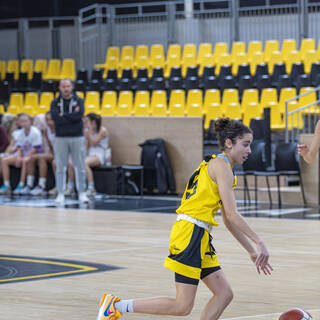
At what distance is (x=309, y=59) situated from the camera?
56.9 feet

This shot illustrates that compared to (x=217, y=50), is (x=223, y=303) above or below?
below

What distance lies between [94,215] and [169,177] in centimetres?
270

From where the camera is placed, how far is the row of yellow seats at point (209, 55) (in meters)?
18.0

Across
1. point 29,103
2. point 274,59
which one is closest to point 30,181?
point 29,103

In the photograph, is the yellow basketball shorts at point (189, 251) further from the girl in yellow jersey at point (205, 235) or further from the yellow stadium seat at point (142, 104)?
the yellow stadium seat at point (142, 104)

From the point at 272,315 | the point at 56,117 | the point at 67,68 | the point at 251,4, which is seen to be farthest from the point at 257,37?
the point at 272,315

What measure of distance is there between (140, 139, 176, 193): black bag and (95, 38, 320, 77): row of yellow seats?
5.13m

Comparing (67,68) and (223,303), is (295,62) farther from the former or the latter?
(223,303)

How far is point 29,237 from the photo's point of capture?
919cm

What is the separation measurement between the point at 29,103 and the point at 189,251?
14623mm

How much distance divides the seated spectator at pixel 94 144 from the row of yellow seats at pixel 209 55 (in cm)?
533

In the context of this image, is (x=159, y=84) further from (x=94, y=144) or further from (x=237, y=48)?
(x=94, y=144)

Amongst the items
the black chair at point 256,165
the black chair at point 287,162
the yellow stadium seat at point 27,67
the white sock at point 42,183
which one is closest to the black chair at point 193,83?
the white sock at point 42,183

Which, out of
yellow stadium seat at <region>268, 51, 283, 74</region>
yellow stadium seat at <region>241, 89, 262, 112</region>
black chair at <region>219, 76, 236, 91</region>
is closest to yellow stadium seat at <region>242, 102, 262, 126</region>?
yellow stadium seat at <region>241, 89, 262, 112</region>
